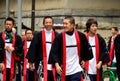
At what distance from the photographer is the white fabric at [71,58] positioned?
7.96m

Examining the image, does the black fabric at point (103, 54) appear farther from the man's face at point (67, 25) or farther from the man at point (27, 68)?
the man at point (27, 68)

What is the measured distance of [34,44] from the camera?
354 inches

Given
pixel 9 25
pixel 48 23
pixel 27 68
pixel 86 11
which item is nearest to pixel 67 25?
pixel 48 23

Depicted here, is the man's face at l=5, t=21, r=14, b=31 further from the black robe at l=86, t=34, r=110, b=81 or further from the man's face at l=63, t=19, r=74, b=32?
the man's face at l=63, t=19, r=74, b=32

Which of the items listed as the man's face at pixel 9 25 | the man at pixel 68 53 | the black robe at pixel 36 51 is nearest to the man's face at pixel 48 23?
the black robe at pixel 36 51

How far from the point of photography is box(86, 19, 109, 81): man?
901cm

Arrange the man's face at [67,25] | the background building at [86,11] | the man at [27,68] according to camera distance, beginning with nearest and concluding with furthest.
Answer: the man's face at [67,25], the man at [27,68], the background building at [86,11]

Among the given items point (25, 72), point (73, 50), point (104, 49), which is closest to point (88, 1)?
point (25, 72)

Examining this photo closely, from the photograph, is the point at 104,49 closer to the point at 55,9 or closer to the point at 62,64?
the point at 62,64

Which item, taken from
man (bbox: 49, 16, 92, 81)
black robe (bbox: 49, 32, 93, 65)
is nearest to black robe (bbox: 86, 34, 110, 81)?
black robe (bbox: 49, 32, 93, 65)

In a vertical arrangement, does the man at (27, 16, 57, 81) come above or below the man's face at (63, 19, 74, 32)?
below

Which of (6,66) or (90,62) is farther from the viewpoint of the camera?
(6,66)

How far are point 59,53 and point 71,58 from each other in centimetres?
23

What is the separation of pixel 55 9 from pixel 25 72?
9.59 meters
